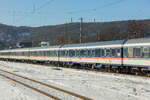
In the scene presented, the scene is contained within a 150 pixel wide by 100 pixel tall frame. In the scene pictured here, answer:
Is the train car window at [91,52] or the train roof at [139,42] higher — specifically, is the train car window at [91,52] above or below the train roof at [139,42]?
below

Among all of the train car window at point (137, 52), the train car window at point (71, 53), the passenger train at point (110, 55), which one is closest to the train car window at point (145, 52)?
the passenger train at point (110, 55)

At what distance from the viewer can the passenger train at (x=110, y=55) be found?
59.1 feet

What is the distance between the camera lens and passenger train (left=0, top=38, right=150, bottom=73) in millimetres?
18016

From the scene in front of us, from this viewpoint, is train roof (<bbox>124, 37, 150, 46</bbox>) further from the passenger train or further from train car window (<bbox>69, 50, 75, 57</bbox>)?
train car window (<bbox>69, 50, 75, 57</bbox>)

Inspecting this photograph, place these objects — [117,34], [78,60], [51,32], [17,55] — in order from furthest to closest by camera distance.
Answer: [51,32], [117,34], [17,55], [78,60]

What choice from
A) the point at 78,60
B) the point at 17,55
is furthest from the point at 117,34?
the point at 78,60

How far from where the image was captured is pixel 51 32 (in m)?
191

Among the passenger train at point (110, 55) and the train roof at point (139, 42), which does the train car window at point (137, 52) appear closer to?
the passenger train at point (110, 55)

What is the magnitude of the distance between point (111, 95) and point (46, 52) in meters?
27.9

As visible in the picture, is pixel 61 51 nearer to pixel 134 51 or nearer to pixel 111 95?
pixel 134 51

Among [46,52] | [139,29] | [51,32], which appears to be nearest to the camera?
[46,52]

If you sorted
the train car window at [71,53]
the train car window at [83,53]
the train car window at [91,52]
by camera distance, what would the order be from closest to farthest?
the train car window at [91,52], the train car window at [83,53], the train car window at [71,53]

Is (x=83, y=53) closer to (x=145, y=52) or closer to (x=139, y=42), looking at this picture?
(x=139, y=42)

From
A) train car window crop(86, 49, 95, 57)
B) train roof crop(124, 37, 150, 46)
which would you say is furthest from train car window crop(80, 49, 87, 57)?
train roof crop(124, 37, 150, 46)
